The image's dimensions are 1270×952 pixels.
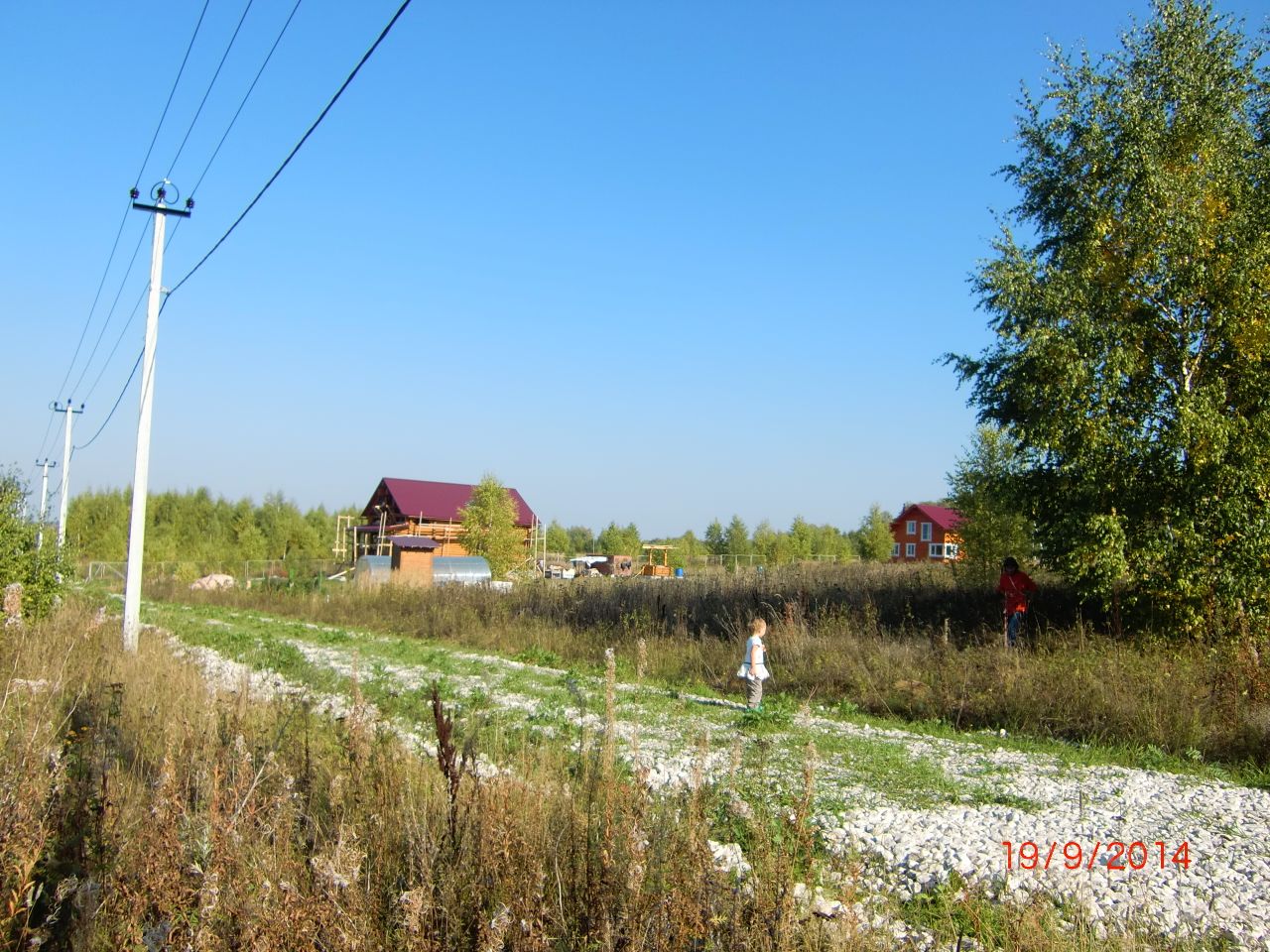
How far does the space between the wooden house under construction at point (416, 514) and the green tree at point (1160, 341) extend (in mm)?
48941

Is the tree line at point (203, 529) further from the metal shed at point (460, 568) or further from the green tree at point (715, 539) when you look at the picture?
the green tree at point (715, 539)

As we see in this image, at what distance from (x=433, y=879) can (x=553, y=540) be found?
8535 centimetres

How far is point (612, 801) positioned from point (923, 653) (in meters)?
10.5

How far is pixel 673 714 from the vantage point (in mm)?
10602

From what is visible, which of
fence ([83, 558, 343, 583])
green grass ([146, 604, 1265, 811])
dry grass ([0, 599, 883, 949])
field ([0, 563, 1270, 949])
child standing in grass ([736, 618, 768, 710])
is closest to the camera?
dry grass ([0, 599, 883, 949])

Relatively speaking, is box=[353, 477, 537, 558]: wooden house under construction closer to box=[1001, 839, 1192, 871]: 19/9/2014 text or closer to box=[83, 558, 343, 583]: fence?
box=[83, 558, 343, 583]: fence

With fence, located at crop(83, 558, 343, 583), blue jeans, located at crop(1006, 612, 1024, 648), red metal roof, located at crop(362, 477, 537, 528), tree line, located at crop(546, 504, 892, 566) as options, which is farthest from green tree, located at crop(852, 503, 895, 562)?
blue jeans, located at crop(1006, 612, 1024, 648)

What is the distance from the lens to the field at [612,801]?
371 cm

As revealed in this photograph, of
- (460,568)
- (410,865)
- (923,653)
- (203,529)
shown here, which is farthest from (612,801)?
(203,529)

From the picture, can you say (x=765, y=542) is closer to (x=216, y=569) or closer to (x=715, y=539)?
(x=715, y=539)

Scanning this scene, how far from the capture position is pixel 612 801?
Result: 13.6 ft

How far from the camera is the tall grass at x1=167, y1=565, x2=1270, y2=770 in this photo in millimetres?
10297

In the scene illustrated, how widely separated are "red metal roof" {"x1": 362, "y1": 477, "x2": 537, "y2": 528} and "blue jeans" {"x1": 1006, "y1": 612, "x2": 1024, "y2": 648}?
50234 millimetres

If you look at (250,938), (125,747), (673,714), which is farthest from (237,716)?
(673,714)
